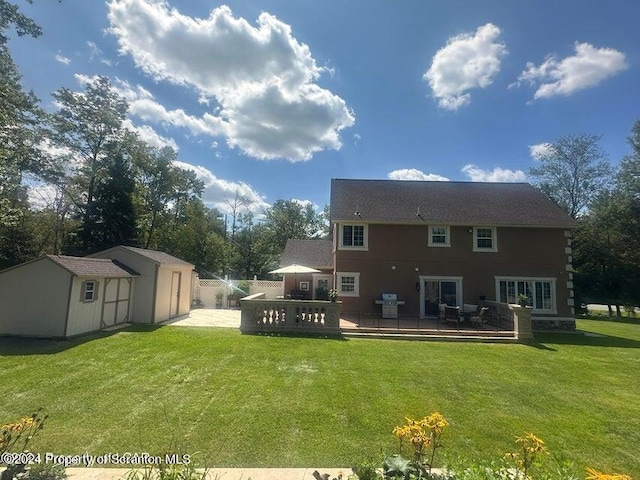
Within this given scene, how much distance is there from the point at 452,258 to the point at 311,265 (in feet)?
31.4

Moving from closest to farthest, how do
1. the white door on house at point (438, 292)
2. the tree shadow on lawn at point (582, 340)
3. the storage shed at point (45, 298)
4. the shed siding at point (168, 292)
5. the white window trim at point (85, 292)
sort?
the storage shed at point (45, 298)
the white window trim at point (85, 292)
the tree shadow on lawn at point (582, 340)
the shed siding at point (168, 292)
the white door on house at point (438, 292)

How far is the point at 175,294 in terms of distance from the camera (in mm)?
17203

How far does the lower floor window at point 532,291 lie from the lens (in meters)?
16.5

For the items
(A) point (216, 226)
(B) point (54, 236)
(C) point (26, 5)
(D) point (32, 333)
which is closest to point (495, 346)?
(D) point (32, 333)

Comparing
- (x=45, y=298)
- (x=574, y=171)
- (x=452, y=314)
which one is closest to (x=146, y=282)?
(x=45, y=298)

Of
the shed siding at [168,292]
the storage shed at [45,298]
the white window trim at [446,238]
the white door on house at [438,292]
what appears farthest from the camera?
the white window trim at [446,238]

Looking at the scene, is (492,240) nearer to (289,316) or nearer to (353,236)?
(353,236)

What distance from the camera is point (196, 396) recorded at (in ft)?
20.6

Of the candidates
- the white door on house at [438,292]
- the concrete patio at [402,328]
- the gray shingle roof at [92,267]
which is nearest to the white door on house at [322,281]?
the concrete patio at [402,328]

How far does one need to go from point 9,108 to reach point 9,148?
11.0ft

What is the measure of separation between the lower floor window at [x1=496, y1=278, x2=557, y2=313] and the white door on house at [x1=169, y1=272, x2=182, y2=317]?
1713 centimetres

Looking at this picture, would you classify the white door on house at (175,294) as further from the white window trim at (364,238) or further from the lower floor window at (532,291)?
the lower floor window at (532,291)

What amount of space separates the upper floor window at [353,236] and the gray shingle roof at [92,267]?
33.8 feet

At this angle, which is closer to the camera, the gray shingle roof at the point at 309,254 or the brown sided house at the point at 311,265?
the brown sided house at the point at 311,265
